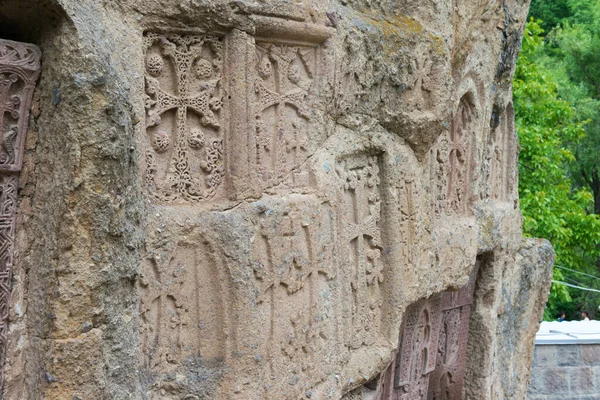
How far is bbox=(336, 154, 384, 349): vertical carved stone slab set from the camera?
292 cm

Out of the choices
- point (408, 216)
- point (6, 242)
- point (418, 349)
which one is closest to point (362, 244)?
point (408, 216)

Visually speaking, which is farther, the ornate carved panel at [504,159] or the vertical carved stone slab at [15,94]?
the ornate carved panel at [504,159]

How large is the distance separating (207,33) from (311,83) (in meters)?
0.47

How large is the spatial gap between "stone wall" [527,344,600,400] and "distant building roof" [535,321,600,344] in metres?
0.04

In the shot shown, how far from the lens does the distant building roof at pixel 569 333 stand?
20.4ft

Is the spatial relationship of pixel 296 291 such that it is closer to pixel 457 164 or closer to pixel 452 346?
pixel 457 164

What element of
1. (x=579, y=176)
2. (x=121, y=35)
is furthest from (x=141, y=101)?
(x=579, y=176)

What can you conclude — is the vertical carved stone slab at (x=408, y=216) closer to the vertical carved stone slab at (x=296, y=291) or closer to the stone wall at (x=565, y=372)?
the vertical carved stone slab at (x=296, y=291)

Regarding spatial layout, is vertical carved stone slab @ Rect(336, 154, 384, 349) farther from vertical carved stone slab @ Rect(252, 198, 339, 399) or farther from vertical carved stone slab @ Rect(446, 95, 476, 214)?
vertical carved stone slab @ Rect(446, 95, 476, 214)

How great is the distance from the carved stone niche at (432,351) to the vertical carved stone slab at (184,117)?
58.9 inches

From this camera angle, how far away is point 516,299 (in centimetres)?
466

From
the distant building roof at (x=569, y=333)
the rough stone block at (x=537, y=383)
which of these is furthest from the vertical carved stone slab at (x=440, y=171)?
the rough stone block at (x=537, y=383)

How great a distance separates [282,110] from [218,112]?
265 millimetres

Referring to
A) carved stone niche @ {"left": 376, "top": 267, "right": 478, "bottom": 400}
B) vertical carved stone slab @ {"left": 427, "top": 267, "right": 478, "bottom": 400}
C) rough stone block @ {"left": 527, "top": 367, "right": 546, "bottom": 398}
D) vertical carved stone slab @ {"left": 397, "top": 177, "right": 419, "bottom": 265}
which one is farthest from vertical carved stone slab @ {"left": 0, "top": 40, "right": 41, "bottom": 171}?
rough stone block @ {"left": 527, "top": 367, "right": 546, "bottom": 398}
